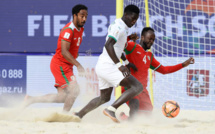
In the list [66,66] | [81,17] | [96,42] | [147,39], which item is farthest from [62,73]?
[96,42]

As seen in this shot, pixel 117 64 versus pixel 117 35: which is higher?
pixel 117 35

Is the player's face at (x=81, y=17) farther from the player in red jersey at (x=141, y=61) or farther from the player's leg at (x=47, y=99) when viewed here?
the player's leg at (x=47, y=99)

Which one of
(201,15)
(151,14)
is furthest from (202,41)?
(151,14)

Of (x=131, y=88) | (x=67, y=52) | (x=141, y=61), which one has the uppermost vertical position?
(x=67, y=52)

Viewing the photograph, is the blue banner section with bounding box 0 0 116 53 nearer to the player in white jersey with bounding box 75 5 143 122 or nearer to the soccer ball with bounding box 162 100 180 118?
the soccer ball with bounding box 162 100 180 118

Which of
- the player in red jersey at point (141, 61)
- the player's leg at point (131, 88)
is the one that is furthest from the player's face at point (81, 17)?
the player's leg at point (131, 88)

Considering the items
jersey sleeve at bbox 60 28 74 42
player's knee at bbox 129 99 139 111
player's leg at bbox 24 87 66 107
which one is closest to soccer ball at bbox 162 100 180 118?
player's knee at bbox 129 99 139 111

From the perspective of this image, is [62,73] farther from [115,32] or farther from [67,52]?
[115,32]

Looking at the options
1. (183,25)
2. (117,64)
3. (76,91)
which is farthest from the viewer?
(183,25)

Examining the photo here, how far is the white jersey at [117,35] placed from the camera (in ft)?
16.0

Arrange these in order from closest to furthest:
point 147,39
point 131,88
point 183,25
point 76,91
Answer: point 131,88 < point 76,91 < point 147,39 < point 183,25

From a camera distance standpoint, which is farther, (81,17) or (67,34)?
(81,17)

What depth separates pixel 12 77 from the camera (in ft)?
28.5

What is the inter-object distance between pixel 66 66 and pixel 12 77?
11.0 feet
